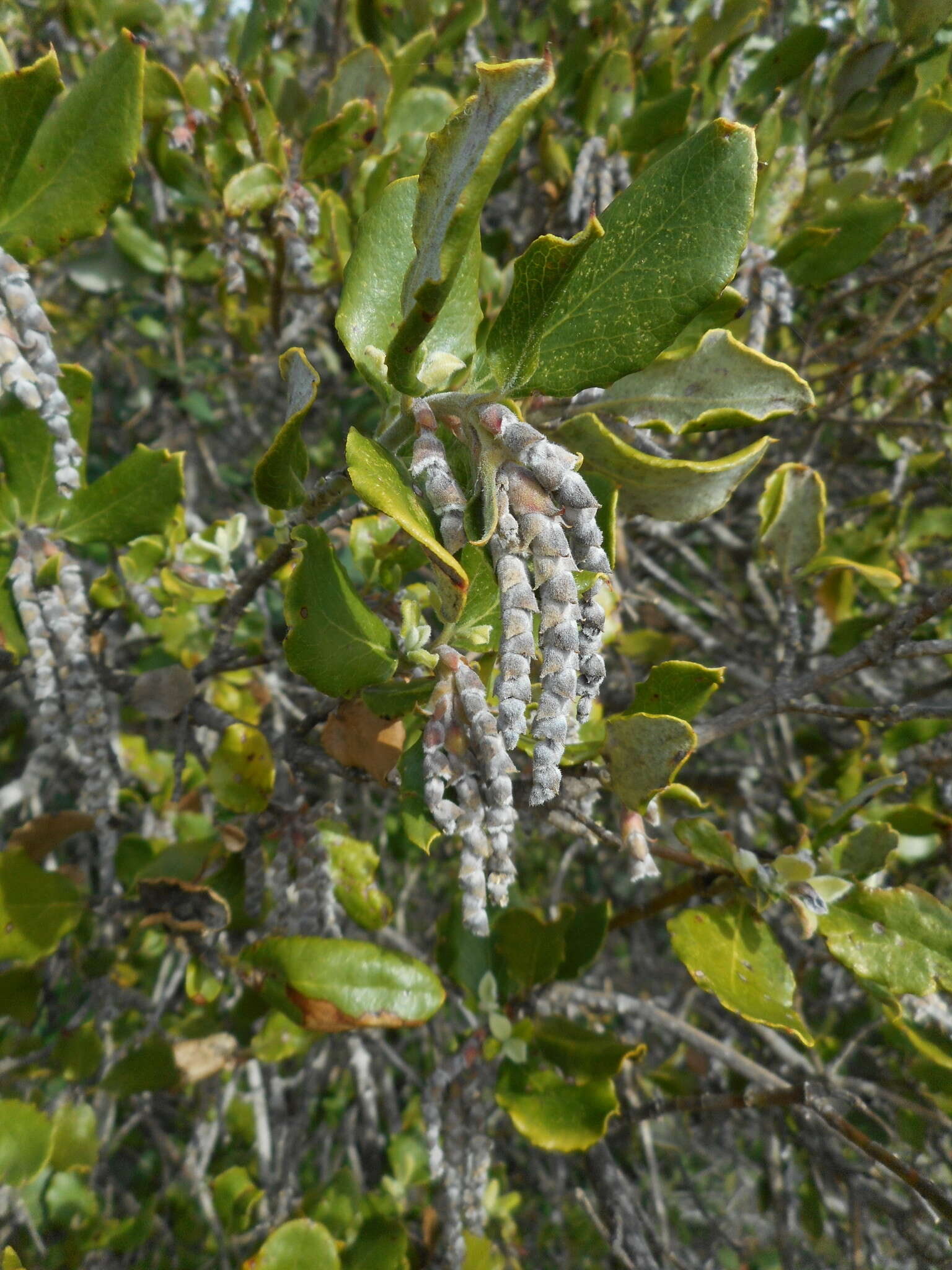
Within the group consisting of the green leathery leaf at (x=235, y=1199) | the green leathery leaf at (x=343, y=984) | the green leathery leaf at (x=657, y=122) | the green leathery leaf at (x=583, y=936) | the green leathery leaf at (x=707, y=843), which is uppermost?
the green leathery leaf at (x=657, y=122)

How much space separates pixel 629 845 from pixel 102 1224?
5.22 feet

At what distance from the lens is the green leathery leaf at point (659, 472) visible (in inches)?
32.1

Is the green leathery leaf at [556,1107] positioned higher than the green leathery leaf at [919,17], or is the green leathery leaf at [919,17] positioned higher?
the green leathery leaf at [919,17]

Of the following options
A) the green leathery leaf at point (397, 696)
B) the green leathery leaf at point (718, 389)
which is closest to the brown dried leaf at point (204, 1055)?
the green leathery leaf at point (397, 696)

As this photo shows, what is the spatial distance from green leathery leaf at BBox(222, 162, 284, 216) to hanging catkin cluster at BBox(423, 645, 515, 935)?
109 centimetres

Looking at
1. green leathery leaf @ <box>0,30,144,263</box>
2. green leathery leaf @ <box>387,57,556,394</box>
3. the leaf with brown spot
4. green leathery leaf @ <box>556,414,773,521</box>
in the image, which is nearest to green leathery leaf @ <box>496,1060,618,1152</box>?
the leaf with brown spot

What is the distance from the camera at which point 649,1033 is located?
8.49 feet

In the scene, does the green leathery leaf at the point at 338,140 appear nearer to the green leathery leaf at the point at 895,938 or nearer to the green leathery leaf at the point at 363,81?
the green leathery leaf at the point at 363,81

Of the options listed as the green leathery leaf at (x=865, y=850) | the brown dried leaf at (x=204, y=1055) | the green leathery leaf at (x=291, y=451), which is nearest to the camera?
the green leathery leaf at (x=291, y=451)

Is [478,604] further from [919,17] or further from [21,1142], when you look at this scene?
[919,17]

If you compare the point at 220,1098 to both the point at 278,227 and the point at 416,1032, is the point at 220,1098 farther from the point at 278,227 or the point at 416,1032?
the point at 278,227

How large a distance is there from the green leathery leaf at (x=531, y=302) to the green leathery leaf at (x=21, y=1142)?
1352 millimetres

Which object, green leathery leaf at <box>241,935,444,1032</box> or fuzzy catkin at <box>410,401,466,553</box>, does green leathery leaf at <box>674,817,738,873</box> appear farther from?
fuzzy catkin at <box>410,401,466,553</box>

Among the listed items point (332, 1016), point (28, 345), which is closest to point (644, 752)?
point (332, 1016)
